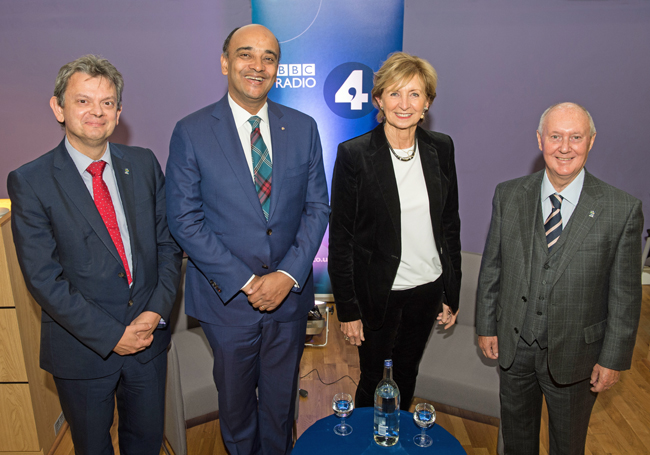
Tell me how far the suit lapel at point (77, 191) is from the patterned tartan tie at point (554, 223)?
5.94ft

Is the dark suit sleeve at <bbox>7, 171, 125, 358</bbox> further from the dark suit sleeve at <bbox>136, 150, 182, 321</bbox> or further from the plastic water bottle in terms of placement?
the plastic water bottle

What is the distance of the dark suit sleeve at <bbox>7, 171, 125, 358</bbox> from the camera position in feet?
6.22

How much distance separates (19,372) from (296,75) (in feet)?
10.4

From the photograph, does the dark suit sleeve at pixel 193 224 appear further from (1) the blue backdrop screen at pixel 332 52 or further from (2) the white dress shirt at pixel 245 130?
(1) the blue backdrop screen at pixel 332 52

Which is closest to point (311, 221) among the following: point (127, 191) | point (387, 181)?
point (387, 181)

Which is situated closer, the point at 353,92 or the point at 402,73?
the point at 402,73

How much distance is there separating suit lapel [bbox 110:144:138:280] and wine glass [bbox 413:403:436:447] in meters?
1.36

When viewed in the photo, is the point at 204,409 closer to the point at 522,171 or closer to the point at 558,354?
the point at 558,354

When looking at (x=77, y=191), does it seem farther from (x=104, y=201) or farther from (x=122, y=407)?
(x=122, y=407)

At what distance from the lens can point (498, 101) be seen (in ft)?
15.7

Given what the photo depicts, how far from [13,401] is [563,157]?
3.03 metres

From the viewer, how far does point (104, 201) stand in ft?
6.71

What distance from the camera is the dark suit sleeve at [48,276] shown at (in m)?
1.90

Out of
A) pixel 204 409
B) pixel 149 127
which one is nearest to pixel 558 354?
pixel 204 409
